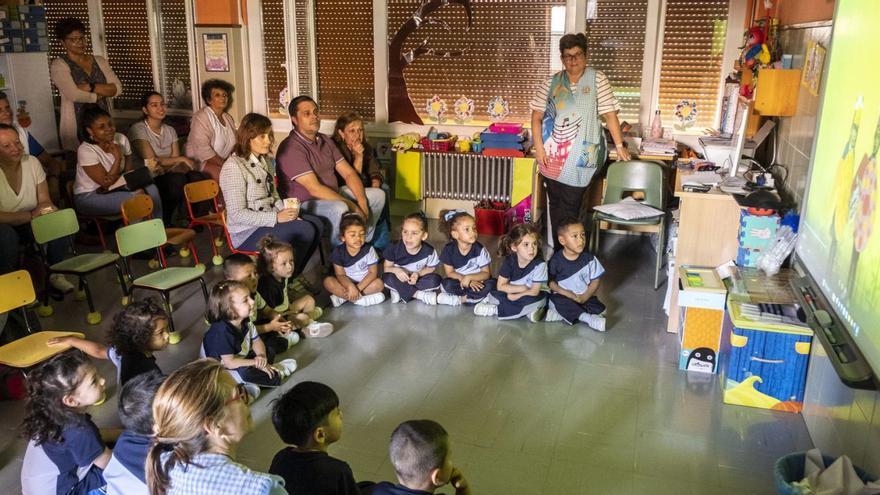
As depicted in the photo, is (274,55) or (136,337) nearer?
(136,337)

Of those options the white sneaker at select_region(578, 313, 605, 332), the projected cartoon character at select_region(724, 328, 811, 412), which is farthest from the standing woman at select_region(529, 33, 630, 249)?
the projected cartoon character at select_region(724, 328, 811, 412)

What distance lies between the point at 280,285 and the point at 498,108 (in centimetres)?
331

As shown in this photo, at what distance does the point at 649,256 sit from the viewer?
6.04m

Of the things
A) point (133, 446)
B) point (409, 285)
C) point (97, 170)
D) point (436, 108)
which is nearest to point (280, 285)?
point (409, 285)

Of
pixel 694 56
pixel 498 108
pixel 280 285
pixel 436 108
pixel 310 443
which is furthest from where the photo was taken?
pixel 436 108

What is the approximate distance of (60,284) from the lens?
517cm

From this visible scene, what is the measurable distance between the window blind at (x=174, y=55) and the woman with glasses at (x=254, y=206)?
3.00m

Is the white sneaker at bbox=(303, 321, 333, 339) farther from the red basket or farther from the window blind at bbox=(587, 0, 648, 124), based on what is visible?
the window blind at bbox=(587, 0, 648, 124)

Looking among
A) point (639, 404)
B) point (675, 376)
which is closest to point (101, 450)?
point (639, 404)

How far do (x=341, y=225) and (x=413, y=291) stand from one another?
66 centimetres

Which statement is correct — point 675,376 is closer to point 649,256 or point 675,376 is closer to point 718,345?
point 718,345

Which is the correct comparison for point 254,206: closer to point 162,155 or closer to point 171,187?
point 171,187

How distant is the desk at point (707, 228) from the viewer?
4.29 meters

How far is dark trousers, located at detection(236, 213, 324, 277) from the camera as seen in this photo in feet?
16.6
